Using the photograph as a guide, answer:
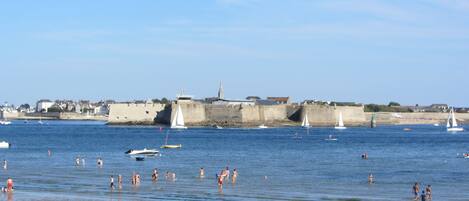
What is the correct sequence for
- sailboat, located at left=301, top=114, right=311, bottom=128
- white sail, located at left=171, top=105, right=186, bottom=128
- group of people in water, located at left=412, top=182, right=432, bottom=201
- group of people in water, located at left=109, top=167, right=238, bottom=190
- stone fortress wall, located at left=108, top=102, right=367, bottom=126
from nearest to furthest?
group of people in water, located at left=412, top=182, right=432, bottom=201 → group of people in water, located at left=109, top=167, right=238, bottom=190 → white sail, located at left=171, top=105, right=186, bottom=128 → stone fortress wall, located at left=108, top=102, right=367, bottom=126 → sailboat, located at left=301, top=114, right=311, bottom=128

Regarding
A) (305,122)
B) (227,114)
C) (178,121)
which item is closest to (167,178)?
(178,121)

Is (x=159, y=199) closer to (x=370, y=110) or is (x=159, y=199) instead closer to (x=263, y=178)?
(x=263, y=178)

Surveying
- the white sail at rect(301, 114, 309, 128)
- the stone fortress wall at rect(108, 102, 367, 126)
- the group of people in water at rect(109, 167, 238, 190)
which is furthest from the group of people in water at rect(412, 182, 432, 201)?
the white sail at rect(301, 114, 309, 128)

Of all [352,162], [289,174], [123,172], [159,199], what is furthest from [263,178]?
[352,162]

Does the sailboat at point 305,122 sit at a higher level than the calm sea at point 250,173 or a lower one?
higher

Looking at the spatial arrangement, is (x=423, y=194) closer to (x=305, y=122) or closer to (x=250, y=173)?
(x=250, y=173)

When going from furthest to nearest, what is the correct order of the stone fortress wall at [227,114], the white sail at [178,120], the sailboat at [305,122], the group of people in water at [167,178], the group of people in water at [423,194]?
the sailboat at [305,122] < the stone fortress wall at [227,114] < the white sail at [178,120] < the group of people in water at [167,178] < the group of people in water at [423,194]

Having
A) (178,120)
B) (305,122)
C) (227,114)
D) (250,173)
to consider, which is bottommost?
(250,173)

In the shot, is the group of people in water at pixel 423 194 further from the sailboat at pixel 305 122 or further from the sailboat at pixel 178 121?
the sailboat at pixel 305 122

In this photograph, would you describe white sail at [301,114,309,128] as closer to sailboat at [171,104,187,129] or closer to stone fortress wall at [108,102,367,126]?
stone fortress wall at [108,102,367,126]

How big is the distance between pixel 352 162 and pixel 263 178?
15.4 meters

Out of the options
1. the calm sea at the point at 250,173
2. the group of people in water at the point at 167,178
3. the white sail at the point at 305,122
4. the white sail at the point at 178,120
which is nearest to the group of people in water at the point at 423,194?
the calm sea at the point at 250,173

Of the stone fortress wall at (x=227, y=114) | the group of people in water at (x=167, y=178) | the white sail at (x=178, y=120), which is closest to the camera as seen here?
the group of people in water at (x=167, y=178)

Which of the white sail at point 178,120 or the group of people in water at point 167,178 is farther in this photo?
the white sail at point 178,120
